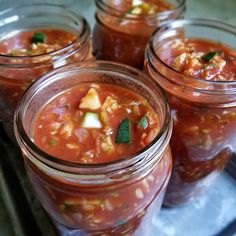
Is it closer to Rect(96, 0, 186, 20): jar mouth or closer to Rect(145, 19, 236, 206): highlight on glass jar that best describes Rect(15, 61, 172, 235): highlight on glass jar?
Rect(145, 19, 236, 206): highlight on glass jar

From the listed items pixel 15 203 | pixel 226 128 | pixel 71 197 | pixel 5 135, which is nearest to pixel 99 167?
pixel 71 197

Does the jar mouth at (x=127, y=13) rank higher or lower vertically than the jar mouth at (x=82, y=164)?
lower

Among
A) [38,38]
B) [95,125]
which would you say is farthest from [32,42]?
[95,125]

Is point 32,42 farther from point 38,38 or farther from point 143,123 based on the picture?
point 143,123

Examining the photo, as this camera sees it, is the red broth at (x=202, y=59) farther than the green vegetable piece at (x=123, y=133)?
Yes

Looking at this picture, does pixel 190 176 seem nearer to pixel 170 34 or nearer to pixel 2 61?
pixel 170 34

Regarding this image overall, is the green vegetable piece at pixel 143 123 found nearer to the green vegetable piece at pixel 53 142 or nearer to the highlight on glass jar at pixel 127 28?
the green vegetable piece at pixel 53 142

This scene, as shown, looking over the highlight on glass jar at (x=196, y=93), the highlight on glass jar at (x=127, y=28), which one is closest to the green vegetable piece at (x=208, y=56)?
the highlight on glass jar at (x=196, y=93)

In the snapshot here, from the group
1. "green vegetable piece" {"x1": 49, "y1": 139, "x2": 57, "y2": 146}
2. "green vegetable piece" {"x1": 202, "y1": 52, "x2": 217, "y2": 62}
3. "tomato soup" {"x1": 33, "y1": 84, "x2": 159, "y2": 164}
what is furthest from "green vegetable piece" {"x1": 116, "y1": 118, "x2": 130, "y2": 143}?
"green vegetable piece" {"x1": 202, "y1": 52, "x2": 217, "y2": 62}
